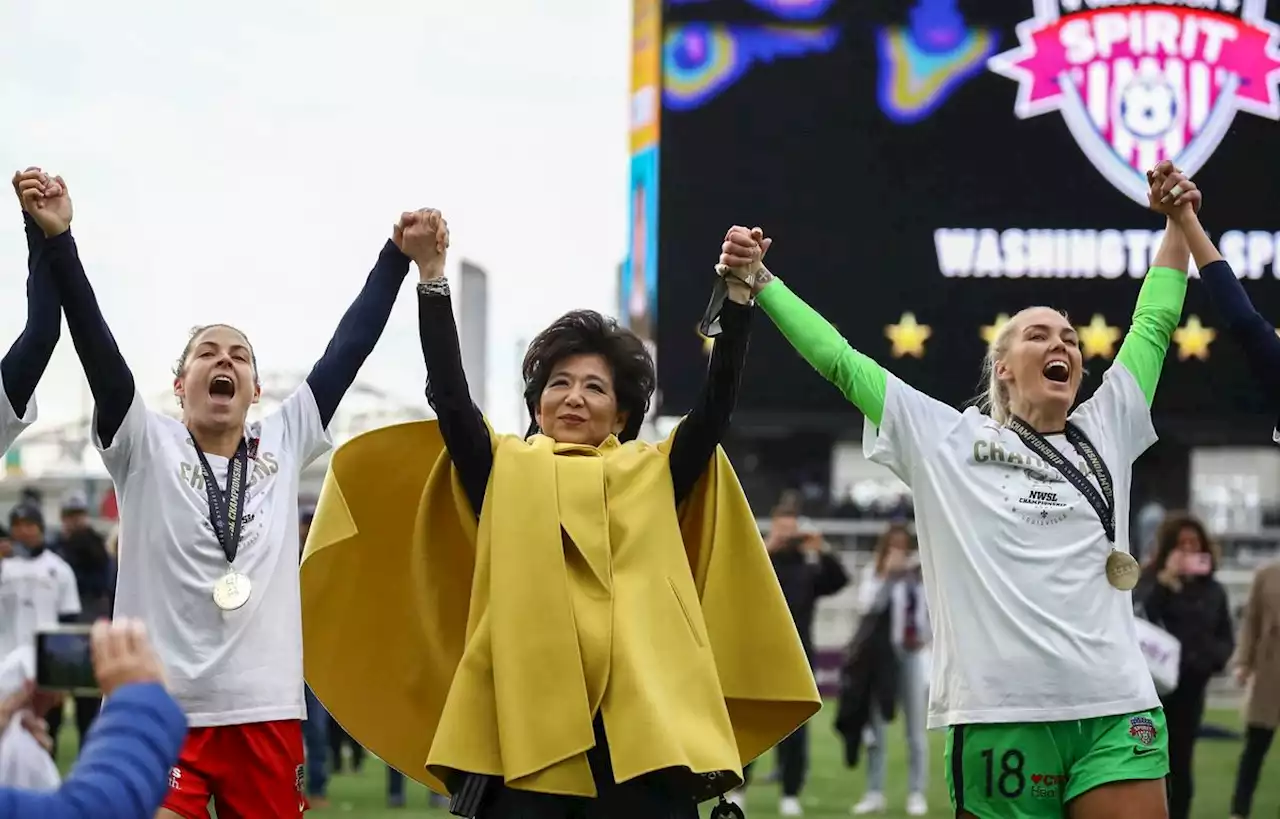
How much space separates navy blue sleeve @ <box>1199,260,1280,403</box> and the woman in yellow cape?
1.36m

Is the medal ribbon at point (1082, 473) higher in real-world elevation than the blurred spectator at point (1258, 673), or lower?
higher

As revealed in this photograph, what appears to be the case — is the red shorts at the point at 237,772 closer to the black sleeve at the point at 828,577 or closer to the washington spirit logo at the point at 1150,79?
the black sleeve at the point at 828,577

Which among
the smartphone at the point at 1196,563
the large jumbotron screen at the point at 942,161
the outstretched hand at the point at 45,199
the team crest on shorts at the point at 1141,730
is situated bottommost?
the team crest on shorts at the point at 1141,730

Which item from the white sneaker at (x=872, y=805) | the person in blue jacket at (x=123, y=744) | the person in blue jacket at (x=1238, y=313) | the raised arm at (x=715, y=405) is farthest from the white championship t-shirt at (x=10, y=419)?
the white sneaker at (x=872, y=805)

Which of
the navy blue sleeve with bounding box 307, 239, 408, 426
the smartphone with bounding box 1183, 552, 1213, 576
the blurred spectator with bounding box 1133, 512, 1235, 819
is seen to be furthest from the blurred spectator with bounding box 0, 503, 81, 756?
the navy blue sleeve with bounding box 307, 239, 408, 426

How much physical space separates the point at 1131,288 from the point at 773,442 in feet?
33.0

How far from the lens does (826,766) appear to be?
46.5 feet

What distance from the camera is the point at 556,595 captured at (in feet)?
13.4

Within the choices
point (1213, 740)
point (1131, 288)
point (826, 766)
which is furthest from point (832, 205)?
point (1213, 740)

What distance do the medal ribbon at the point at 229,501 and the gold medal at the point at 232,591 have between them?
2.0 inches

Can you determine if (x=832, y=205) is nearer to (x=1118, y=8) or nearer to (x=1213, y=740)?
(x=1118, y=8)

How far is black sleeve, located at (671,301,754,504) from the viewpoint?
167 inches

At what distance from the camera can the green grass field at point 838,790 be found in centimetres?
1105

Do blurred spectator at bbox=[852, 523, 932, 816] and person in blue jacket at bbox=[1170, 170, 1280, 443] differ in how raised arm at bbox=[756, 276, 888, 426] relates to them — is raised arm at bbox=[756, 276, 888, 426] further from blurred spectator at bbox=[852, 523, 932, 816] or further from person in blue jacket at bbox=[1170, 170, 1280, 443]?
blurred spectator at bbox=[852, 523, 932, 816]
